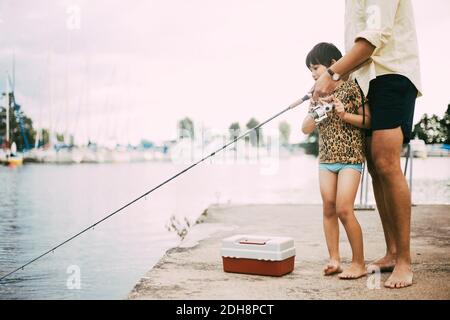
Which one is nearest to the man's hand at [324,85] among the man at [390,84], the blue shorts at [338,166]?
the man at [390,84]

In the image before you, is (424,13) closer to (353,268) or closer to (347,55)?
(347,55)

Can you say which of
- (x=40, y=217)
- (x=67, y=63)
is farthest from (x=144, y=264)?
(x=67, y=63)

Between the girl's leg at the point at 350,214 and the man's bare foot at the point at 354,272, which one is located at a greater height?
the girl's leg at the point at 350,214

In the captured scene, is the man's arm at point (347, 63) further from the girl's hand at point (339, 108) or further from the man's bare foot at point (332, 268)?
the man's bare foot at point (332, 268)

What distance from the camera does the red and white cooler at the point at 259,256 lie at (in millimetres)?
2729

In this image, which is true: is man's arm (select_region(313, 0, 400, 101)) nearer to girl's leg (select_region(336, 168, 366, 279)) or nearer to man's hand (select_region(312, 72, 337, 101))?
man's hand (select_region(312, 72, 337, 101))

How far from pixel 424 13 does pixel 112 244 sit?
18.3 feet

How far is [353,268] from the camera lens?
2.69m

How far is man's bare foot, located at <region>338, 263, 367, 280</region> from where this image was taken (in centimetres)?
264

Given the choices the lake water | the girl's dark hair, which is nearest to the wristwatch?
the girl's dark hair

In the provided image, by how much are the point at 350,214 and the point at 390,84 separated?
0.67 metres

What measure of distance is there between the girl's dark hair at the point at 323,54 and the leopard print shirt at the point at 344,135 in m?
0.16

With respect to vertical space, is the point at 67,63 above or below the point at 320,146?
above

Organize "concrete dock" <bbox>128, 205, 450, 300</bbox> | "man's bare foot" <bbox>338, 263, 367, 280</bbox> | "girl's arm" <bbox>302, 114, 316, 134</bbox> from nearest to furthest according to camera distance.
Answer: "concrete dock" <bbox>128, 205, 450, 300</bbox>, "man's bare foot" <bbox>338, 263, 367, 280</bbox>, "girl's arm" <bbox>302, 114, 316, 134</bbox>
